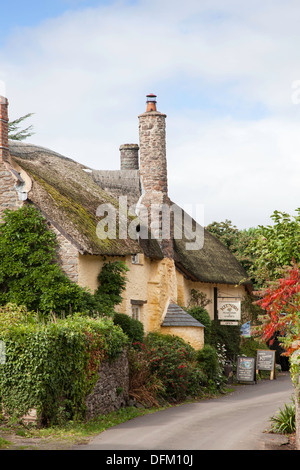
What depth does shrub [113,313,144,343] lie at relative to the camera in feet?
77.4

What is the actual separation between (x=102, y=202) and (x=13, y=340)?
11103 millimetres

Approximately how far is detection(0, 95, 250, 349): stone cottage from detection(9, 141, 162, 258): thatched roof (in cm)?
3

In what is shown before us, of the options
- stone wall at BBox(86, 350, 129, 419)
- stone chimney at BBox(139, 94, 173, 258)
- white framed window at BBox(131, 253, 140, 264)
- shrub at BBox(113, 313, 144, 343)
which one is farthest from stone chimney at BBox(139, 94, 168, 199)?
stone wall at BBox(86, 350, 129, 419)

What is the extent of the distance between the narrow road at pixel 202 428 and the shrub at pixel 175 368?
2.53ft

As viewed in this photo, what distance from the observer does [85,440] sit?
15047 millimetres

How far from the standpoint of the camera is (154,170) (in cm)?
2811

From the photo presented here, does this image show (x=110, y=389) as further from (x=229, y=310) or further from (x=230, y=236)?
(x=230, y=236)

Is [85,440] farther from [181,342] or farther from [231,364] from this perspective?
[231,364]

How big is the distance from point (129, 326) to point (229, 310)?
28.5 feet

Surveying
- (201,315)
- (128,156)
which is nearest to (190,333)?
(201,315)

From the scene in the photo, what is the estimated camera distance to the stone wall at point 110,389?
1778cm

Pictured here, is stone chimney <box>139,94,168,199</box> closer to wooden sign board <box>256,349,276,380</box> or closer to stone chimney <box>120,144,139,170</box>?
stone chimney <box>120,144,139,170</box>

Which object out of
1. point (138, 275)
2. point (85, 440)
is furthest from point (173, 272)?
point (85, 440)

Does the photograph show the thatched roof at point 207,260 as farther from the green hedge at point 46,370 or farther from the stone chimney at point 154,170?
the green hedge at point 46,370
